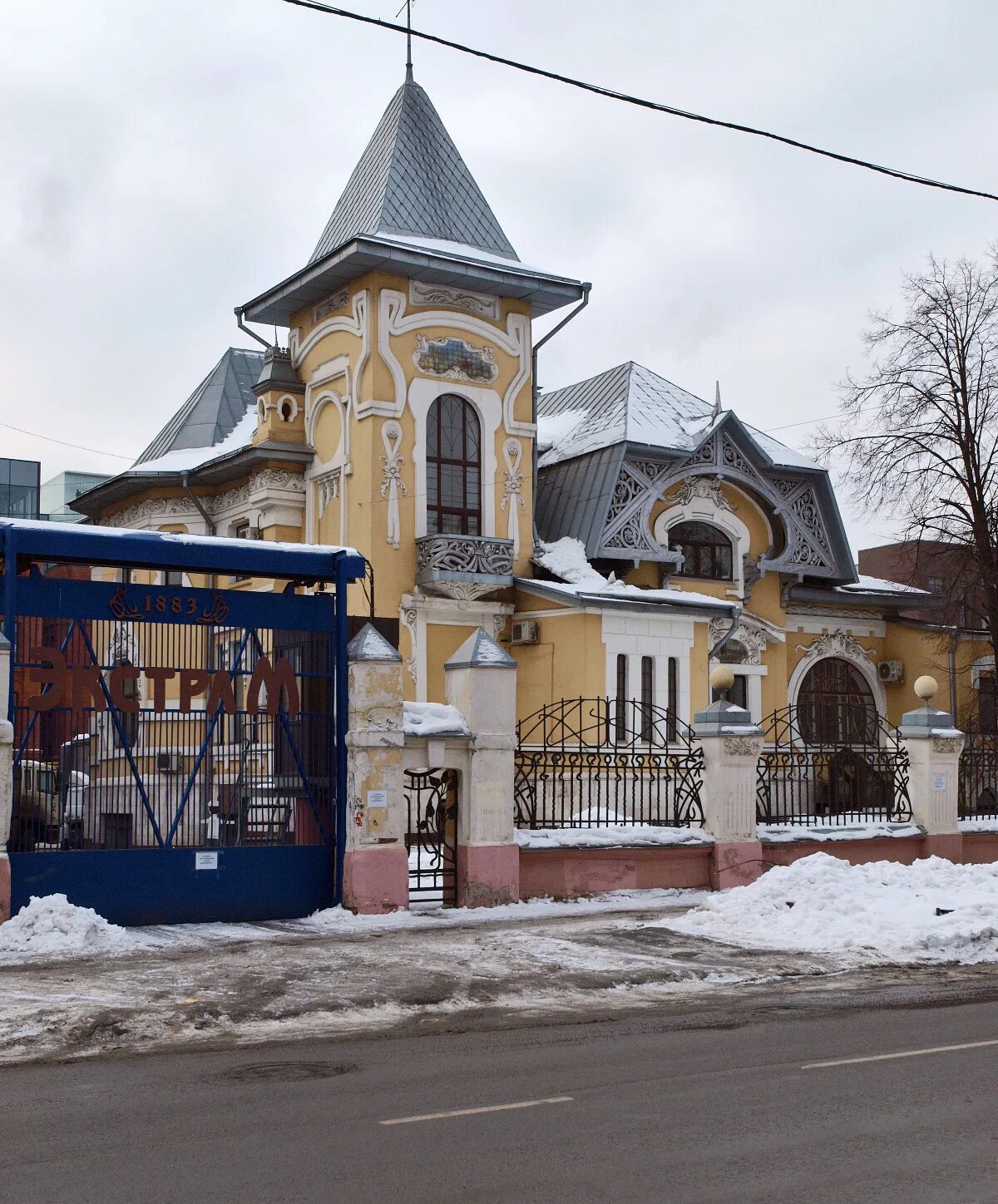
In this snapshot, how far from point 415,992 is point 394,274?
18262 mm

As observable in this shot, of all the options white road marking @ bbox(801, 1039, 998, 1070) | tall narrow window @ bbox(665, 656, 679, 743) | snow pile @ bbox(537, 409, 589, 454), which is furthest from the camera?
snow pile @ bbox(537, 409, 589, 454)

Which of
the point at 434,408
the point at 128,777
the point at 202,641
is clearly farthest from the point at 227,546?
the point at 434,408

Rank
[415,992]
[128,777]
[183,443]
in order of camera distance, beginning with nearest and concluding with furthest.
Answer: [415,992] → [128,777] → [183,443]

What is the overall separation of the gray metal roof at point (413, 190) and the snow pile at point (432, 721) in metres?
13.6

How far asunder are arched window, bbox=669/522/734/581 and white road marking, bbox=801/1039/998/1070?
2166cm

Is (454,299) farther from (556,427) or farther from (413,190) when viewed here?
(556,427)

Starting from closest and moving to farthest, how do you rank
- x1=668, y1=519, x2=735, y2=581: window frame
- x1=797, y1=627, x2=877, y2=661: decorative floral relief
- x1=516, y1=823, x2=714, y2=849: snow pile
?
x1=516, y1=823, x2=714, y2=849: snow pile < x1=668, y1=519, x2=735, y2=581: window frame < x1=797, y1=627, x2=877, y2=661: decorative floral relief

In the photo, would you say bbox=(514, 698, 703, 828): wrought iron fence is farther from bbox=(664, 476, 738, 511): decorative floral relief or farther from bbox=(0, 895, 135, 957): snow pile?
bbox=(664, 476, 738, 511): decorative floral relief

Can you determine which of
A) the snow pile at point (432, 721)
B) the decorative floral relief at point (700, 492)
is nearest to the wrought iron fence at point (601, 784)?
the snow pile at point (432, 721)

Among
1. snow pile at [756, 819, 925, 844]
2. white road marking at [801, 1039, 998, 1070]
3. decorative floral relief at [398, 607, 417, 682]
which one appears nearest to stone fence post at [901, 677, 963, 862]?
snow pile at [756, 819, 925, 844]

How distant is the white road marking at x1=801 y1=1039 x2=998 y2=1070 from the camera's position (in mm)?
8367

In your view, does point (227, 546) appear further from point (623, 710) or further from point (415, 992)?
point (623, 710)

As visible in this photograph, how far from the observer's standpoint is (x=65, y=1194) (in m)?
5.81

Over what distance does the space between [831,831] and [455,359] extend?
40.2 feet
